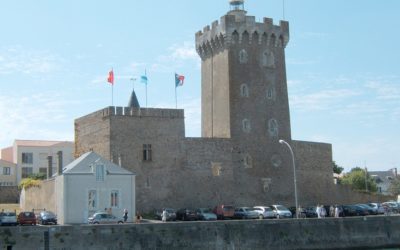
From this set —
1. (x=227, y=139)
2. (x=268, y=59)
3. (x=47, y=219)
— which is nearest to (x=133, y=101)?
(x=227, y=139)

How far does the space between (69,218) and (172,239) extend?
36.1ft

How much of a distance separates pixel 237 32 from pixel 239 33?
206 millimetres

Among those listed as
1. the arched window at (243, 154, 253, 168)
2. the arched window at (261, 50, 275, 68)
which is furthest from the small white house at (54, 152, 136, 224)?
the arched window at (261, 50, 275, 68)

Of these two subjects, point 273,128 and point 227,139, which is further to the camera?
point 273,128

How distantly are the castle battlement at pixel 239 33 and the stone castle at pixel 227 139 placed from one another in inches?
3.6

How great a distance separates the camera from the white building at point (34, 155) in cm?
9588

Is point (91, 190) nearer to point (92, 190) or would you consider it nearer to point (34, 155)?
point (92, 190)

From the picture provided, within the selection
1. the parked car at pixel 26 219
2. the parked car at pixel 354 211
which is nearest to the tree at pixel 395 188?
the parked car at pixel 354 211

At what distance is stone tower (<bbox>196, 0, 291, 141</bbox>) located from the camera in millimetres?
57969

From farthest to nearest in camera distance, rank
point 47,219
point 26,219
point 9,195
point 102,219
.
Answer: point 9,195 → point 47,219 → point 102,219 → point 26,219

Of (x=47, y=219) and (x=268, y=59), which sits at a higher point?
(x=268, y=59)

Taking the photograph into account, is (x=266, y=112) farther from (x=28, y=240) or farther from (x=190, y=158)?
(x=28, y=240)

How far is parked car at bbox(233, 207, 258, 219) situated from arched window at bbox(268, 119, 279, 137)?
1134 centimetres

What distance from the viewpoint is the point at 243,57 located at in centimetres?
5909
